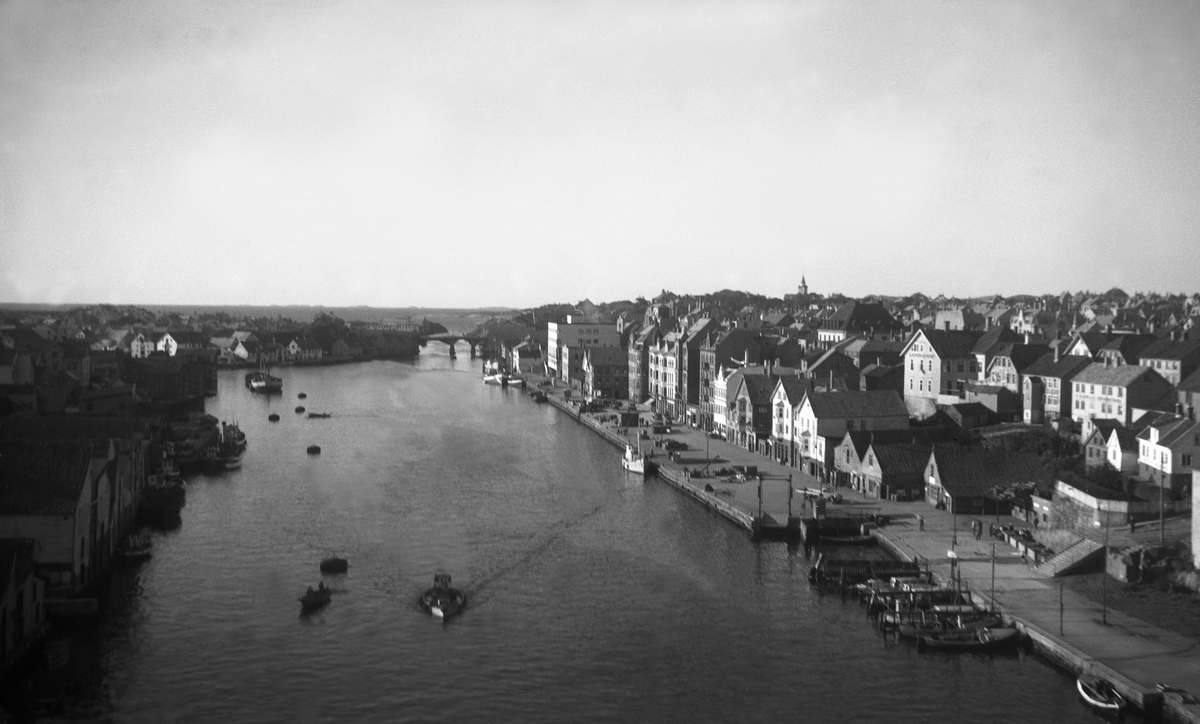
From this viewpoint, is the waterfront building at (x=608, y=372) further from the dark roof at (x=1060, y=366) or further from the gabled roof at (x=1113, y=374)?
the gabled roof at (x=1113, y=374)

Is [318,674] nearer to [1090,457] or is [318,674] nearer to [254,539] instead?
[254,539]

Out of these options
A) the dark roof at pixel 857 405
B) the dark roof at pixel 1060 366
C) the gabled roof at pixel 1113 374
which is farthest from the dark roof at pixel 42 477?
the dark roof at pixel 1060 366

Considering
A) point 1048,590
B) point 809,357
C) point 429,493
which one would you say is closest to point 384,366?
point 809,357

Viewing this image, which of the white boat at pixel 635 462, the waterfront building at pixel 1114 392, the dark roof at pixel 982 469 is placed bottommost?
the white boat at pixel 635 462

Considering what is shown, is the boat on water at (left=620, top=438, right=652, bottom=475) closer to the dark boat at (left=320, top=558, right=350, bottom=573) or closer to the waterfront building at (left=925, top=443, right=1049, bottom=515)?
the waterfront building at (left=925, top=443, right=1049, bottom=515)

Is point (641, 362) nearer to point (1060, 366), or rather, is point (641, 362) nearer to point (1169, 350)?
point (1060, 366)

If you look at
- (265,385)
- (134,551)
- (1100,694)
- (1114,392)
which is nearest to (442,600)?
(134,551)

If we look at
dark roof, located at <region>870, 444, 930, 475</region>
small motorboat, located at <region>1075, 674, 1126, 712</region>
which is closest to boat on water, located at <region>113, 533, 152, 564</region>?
dark roof, located at <region>870, 444, 930, 475</region>

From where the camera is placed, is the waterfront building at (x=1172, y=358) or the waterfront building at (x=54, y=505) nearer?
the waterfront building at (x=54, y=505)
